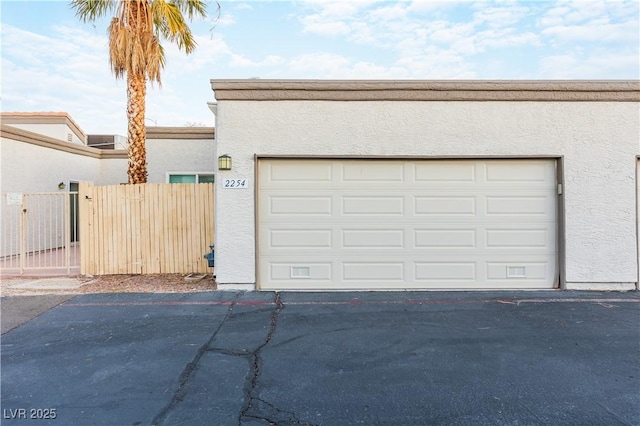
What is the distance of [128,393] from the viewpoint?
343 cm

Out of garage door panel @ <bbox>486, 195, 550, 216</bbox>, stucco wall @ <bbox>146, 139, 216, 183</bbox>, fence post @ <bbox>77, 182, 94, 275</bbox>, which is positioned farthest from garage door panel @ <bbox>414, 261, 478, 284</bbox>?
stucco wall @ <bbox>146, 139, 216, 183</bbox>

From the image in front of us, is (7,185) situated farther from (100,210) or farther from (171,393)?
(171,393)

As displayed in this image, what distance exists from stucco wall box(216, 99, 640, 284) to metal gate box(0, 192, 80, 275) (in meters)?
4.26

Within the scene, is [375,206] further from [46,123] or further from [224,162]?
[46,123]

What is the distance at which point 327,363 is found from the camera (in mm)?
4020

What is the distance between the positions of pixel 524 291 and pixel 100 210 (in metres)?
8.94

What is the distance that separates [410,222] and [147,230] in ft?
19.0

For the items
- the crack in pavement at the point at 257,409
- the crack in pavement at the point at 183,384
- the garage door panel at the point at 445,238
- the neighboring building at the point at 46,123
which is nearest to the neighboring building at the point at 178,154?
the neighboring building at the point at 46,123

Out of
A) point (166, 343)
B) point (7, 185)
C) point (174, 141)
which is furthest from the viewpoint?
point (174, 141)

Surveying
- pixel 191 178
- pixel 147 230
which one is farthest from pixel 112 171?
pixel 147 230

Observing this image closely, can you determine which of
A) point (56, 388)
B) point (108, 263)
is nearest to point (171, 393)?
point (56, 388)

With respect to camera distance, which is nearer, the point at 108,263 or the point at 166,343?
the point at 166,343

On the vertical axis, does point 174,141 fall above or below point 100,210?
above

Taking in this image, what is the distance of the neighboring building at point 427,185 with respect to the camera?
6.83 m
